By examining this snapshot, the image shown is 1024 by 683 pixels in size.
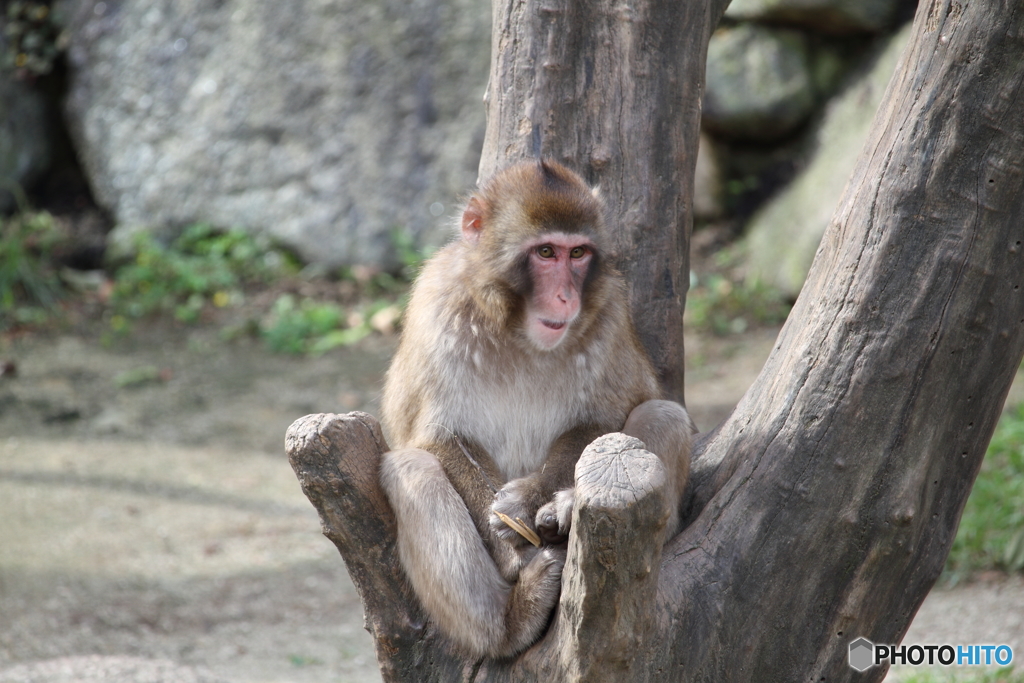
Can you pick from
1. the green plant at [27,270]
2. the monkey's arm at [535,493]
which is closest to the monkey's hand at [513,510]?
the monkey's arm at [535,493]

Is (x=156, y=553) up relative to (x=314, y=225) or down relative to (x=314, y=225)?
down

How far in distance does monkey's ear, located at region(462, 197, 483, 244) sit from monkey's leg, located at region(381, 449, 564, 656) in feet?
2.59

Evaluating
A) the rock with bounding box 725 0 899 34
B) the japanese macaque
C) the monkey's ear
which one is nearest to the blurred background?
the rock with bounding box 725 0 899 34

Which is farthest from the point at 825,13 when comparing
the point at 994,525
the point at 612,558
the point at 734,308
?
the point at 612,558

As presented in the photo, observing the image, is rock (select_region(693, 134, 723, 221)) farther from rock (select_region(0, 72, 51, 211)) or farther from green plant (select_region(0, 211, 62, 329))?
rock (select_region(0, 72, 51, 211))

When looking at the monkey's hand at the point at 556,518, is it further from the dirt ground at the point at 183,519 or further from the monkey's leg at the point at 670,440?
the dirt ground at the point at 183,519

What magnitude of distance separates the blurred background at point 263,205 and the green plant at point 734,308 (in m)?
0.02

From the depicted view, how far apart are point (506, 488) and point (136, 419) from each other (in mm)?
4567

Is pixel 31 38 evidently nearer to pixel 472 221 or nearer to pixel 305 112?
pixel 305 112

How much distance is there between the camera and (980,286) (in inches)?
97.0

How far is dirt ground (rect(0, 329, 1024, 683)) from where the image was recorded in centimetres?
424

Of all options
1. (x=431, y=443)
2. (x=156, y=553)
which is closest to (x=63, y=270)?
(x=156, y=553)

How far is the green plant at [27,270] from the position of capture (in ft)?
25.2

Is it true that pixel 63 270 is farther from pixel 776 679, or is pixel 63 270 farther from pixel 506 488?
pixel 776 679
